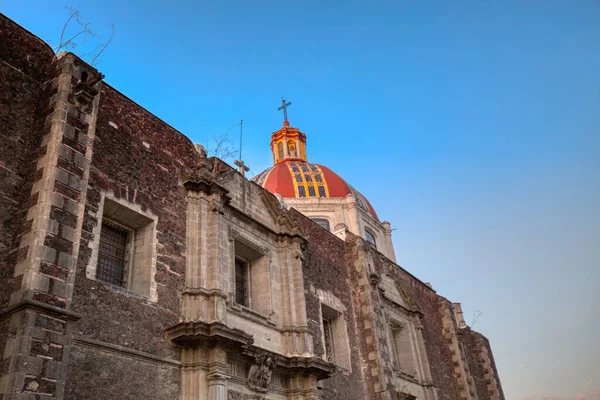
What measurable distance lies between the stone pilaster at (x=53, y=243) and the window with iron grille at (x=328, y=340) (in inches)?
300

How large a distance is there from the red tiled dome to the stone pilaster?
22530mm

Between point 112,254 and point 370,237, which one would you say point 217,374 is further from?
point 370,237

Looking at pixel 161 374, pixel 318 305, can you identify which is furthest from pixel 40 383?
pixel 318 305

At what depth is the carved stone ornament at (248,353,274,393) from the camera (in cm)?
1022

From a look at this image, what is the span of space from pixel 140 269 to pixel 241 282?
3.02 m

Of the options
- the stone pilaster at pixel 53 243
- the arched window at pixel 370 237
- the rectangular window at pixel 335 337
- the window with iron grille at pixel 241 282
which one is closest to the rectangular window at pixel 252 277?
the window with iron grille at pixel 241 282

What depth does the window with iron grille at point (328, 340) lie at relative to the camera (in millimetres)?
13791

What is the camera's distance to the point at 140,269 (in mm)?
9398

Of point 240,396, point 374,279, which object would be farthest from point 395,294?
point 240,396

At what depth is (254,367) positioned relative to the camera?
10328mm

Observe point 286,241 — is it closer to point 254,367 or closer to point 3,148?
point 254,367

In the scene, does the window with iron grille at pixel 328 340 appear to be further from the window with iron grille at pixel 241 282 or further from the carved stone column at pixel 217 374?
the carved stone column at pixel 217 374

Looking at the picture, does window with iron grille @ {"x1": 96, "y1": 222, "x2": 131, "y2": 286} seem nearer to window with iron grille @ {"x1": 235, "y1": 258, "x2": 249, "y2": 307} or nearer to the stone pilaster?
the stone pilaster

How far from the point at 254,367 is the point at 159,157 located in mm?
4170
